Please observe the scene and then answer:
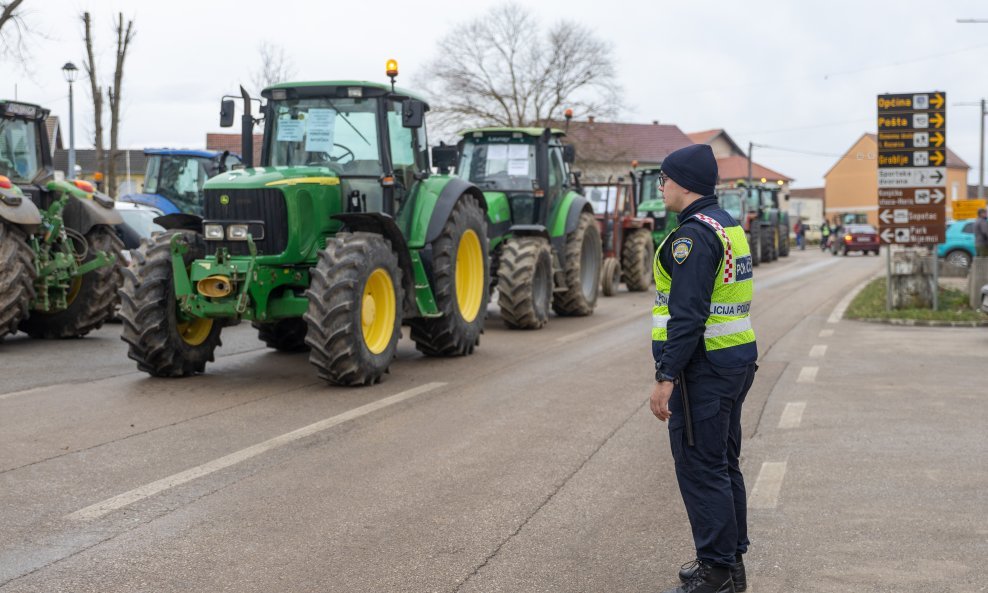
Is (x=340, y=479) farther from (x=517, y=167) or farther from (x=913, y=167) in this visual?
(x=913, y=167)

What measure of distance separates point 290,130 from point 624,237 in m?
14.8

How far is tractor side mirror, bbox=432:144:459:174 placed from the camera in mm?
12820

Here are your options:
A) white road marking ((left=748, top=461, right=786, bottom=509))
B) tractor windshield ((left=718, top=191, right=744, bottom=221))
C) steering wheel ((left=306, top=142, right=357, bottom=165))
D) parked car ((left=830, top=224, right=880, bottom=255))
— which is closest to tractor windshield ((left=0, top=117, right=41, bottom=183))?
steering wheel ((left=306, top=142, right=357, bottom=165))

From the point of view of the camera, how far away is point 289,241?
1033 centimetres

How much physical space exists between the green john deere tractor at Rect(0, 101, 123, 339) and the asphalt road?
208 centimetres

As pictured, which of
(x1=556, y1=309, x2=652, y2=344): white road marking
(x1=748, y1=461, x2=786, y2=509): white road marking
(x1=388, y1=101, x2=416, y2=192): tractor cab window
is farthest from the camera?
(x1=556, y1=309, x2=652, y2=344): white road marking

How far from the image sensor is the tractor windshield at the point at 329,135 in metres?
11.2

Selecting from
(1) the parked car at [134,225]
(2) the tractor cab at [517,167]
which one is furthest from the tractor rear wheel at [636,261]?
(1) the parked car at [134,225]

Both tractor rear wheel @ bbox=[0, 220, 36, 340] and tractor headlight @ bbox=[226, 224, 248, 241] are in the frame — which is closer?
tractor headlight @ bbox=[226, 224, 248, 241]

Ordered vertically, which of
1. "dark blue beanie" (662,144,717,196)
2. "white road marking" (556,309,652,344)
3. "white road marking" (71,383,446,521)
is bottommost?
"white road marking" (71,383,446,521)

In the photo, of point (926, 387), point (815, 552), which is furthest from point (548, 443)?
point (926, 387)

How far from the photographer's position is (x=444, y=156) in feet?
42.1

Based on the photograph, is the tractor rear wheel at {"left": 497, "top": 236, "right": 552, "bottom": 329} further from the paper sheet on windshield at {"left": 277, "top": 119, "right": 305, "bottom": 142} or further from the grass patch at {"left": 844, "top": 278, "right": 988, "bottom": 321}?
the grass patch at {"left": 844, "top": 278, "right": 988, "bottom": 321}

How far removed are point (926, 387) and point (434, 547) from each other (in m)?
6.72
